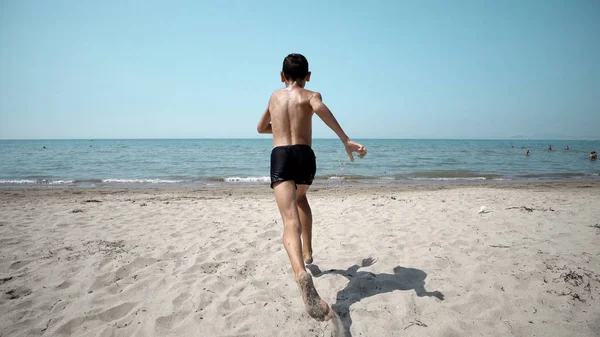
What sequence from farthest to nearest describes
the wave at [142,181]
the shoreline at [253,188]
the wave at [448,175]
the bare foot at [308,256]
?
1. the wave at [448,175]
2. the wave at [142,181]
3. the shoreline at [253,188]
4. the bare foot at [308,256]

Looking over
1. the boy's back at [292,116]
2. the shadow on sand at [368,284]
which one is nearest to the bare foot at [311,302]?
the shadow on sand at [368,284]

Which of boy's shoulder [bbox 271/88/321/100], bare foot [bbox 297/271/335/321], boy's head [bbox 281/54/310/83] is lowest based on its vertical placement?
bare foot [bbox 297/271/335/321]

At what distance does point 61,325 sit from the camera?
7.20 ft

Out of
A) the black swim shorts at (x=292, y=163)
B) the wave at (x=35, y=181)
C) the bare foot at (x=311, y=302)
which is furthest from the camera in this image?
the wave at (x=35, y=181)

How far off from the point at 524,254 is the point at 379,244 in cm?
163

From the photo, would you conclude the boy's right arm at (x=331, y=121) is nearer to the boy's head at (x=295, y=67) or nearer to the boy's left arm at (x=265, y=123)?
the boy's head at (x=295, y=67)

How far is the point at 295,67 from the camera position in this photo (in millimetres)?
2562

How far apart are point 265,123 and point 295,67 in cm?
59

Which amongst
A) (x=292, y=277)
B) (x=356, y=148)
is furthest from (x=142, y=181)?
(x=356, y=148)

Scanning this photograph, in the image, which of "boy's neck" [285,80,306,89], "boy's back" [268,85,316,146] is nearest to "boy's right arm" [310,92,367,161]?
"boy's back" [268,85,316,146]

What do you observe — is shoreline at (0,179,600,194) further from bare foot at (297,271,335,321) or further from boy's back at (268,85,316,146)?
bare foot at (297,271,335,321)

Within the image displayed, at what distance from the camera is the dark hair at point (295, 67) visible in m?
2.56

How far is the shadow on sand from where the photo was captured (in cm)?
249

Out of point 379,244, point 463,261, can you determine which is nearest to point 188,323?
point 379,244
